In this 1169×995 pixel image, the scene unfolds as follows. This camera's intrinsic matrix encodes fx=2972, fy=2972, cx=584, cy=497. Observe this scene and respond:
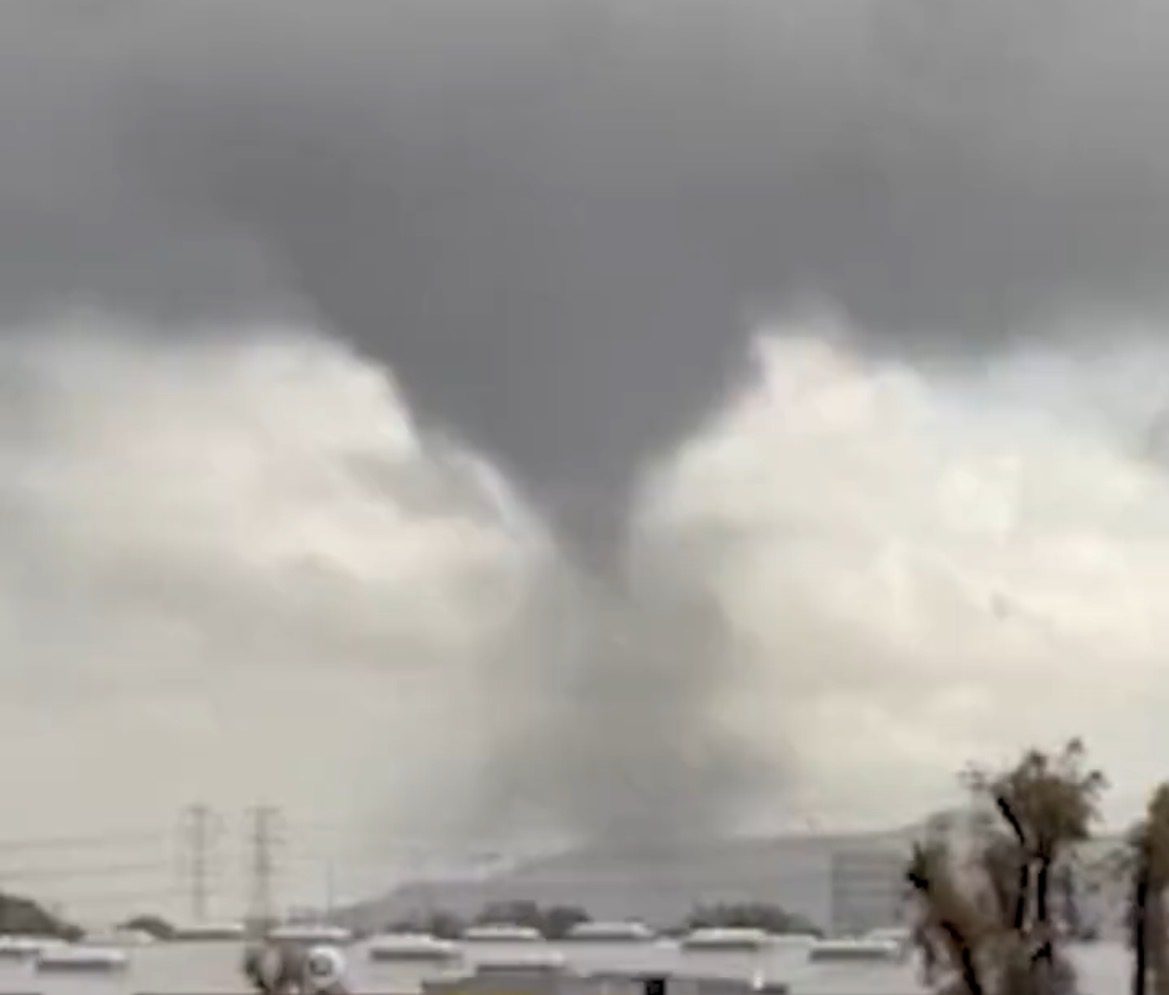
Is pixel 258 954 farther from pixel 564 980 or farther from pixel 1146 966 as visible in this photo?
pixel 1146 966

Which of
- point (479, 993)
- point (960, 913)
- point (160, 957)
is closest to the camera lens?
point (960, 913)

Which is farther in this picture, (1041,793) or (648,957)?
(648,957)

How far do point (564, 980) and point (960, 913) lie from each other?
54994 mm

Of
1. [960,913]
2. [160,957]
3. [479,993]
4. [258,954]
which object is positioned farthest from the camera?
[160,957]

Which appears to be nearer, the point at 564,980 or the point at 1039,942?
the point at 1039,942

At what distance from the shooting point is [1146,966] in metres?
76.9

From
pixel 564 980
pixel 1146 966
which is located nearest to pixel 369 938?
pixel 564 980

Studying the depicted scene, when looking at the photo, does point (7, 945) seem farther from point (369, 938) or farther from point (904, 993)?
point (904, 993)

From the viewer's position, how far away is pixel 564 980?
120000 millimetres

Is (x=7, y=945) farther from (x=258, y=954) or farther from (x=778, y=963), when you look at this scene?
(x=778, y=963)

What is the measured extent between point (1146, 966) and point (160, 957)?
6769 centimetres

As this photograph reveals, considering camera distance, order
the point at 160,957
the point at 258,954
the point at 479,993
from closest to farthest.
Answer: the point at 479,993 < the point at 258,954 < the point at 160,957

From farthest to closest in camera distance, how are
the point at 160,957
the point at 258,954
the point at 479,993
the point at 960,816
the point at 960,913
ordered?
the point at 160,957
the point at 258,954
the point at 479,993
the point at 960,816
the point at 960,913

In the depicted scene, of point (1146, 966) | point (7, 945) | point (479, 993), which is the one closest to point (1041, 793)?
point (1146, 966)
